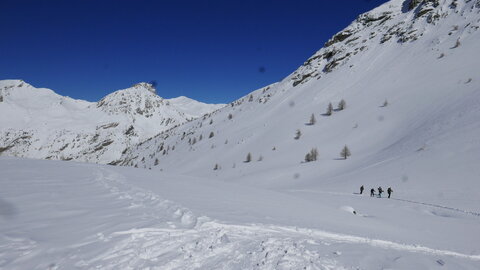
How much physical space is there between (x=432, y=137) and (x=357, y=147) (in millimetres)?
8306

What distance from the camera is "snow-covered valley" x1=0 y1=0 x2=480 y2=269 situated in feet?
18.8

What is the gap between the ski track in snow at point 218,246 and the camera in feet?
16.6

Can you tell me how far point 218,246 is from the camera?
593 cm

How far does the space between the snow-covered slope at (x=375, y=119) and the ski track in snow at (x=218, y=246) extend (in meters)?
15.3

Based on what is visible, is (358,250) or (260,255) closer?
(260,255)

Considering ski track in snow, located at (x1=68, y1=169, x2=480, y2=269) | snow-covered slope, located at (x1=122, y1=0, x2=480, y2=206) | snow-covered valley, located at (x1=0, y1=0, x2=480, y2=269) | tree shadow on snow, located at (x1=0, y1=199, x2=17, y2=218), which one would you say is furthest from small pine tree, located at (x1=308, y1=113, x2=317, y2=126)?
tree shadow on snow, located at (x1=0, y1=199, x2=17, y2=218)

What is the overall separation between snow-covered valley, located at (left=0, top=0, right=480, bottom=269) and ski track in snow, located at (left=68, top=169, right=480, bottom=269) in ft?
0.12

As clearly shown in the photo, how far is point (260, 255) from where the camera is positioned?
5.65m

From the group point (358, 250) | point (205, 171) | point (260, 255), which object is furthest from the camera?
point (205, 171)

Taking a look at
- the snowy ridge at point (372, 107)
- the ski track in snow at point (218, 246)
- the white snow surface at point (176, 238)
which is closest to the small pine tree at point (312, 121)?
the snowy ridge at point (372, 107)

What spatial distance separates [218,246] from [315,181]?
23895mm

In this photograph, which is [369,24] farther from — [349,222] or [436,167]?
[349,222]

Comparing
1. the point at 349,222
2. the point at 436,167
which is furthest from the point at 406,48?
the point at 349,222

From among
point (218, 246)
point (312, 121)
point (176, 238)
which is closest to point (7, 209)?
point (176, 238)
